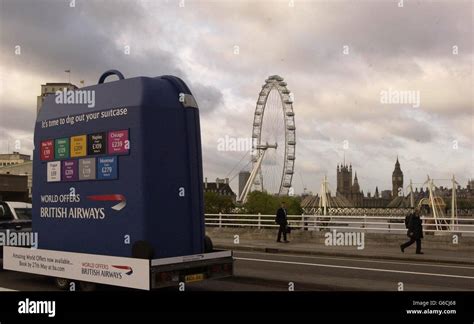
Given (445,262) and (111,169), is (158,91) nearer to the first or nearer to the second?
(111,169)

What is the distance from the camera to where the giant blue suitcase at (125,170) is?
883 centimetres

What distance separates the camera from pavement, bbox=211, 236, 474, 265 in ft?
Answer: 56.4

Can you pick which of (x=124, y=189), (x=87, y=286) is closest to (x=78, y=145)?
(x=124, y=189)

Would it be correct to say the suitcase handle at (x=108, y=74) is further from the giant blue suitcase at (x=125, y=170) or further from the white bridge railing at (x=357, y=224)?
the white bridge railing at (x=357, y=224)

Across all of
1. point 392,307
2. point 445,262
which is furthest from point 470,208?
point 392,307

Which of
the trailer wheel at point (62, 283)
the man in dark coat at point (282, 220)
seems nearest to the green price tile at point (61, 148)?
the trailer wheel at point (62, 283)

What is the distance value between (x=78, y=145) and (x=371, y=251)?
12388 millimetres

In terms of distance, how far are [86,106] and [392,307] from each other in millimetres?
6132

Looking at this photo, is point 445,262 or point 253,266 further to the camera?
point 445,262

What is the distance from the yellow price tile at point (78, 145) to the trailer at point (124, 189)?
0.02 metres

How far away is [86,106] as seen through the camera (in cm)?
964

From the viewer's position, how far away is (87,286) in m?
9.53

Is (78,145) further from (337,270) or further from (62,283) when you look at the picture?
(337,270)

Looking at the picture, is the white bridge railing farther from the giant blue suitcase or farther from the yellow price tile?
the yellow price tile
